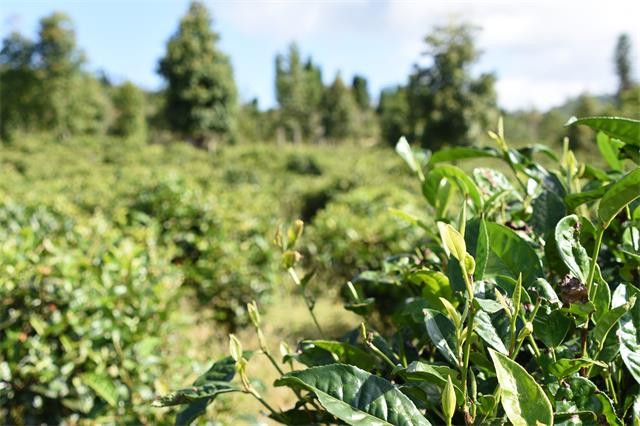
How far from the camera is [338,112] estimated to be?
47.5m

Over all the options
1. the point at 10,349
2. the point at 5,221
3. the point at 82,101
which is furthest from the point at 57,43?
the point at 10,349

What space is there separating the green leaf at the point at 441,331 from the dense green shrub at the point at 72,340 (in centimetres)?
185

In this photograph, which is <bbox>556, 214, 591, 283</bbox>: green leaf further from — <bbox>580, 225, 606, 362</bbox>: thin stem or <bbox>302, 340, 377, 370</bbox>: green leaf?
<bbox>302, 340, 377, 370</bbox>: green leaf

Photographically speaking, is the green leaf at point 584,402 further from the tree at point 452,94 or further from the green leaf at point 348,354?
the tree at point 452,94

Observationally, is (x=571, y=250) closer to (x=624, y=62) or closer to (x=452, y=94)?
(x=452, y=94)

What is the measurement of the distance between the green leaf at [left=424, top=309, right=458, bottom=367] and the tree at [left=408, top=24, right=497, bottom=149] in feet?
71.6

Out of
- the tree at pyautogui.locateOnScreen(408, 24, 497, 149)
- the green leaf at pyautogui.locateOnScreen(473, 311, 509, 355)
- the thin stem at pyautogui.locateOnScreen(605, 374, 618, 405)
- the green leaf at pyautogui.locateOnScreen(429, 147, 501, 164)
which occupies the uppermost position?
the tree at pyautogui.locateOnScreen(408, 24, 497, 149)

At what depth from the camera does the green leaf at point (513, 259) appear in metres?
0.76

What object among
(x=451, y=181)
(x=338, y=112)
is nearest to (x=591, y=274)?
(x=451, y=181)

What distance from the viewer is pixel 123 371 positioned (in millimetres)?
2359

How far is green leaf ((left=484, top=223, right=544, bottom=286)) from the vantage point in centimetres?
76

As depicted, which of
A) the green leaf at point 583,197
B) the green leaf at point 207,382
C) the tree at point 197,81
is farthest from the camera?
the tree at point 197,81

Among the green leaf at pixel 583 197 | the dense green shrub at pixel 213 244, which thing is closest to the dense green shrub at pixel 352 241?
the dense green shrub at pixel 213 244

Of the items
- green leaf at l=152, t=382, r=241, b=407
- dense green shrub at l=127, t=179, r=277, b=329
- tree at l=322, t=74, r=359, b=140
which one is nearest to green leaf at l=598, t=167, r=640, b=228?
green leaf at l=152, t=382, r=241, b=407
